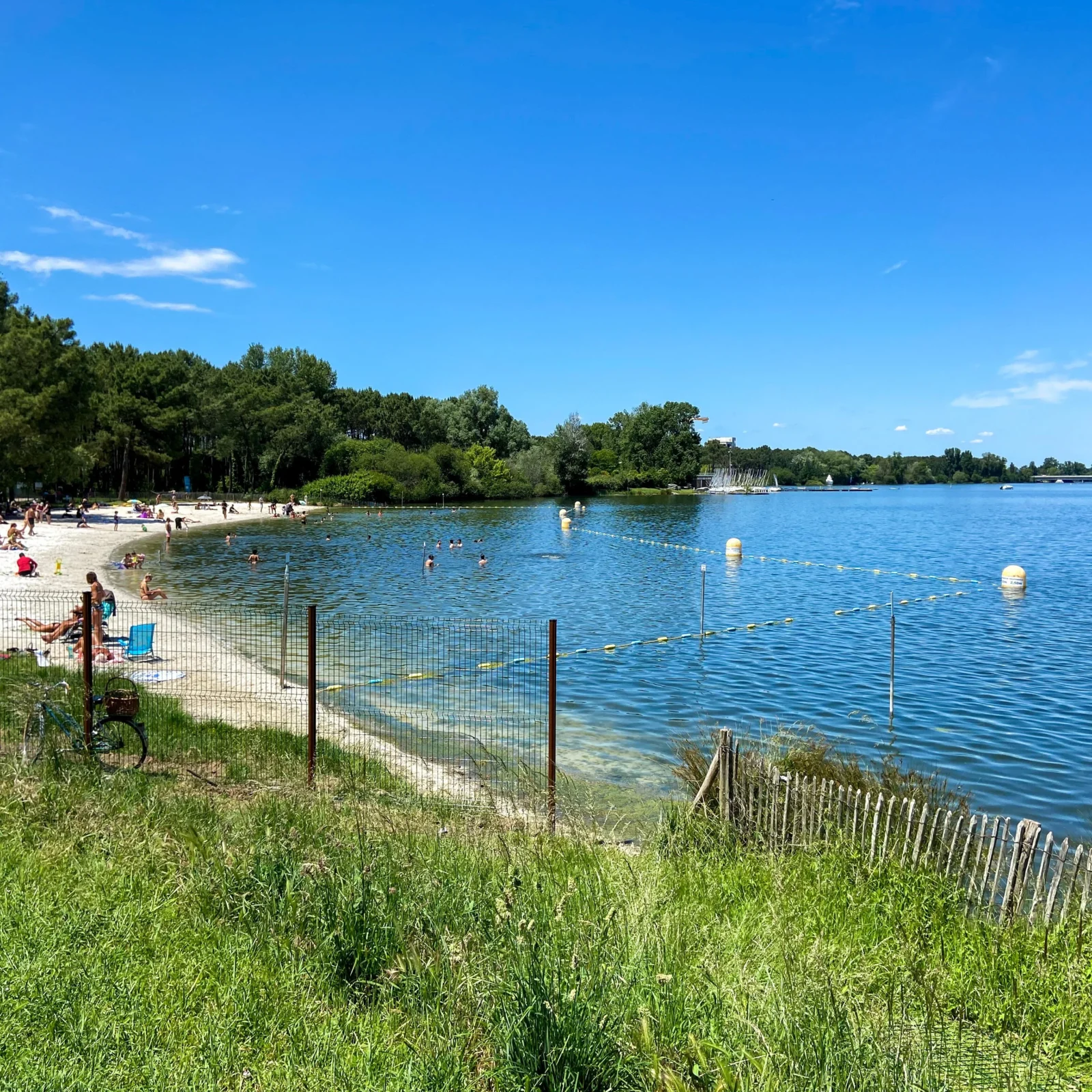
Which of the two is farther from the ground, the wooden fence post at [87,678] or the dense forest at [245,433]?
the dense forest at [245,433]

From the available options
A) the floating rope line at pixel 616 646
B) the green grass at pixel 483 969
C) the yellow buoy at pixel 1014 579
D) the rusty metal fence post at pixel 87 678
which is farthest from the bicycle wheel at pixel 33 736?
the yellow buoy at pixel 1014 579

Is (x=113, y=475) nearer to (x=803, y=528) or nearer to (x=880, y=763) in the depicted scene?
(x=803, y=528)

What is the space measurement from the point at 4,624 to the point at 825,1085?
23.2m

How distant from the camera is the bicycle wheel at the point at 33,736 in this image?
977 cm

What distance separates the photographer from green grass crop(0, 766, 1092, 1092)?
13.6 feet

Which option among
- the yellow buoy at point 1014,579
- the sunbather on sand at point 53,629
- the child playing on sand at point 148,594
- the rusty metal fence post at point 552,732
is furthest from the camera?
the yellow buoy at point 1014,579

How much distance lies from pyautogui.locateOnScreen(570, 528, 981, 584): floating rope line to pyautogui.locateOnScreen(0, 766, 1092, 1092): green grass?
3316 cm

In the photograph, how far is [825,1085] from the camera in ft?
12.4

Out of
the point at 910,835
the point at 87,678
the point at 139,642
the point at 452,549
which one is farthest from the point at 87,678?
the point at 452,549

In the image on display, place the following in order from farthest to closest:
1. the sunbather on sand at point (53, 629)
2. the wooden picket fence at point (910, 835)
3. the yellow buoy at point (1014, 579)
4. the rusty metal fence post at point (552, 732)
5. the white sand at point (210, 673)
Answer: the yellow buoy at point (1014, 579), the sunbather on sand at point (53, 629), the white sand at point (210, 673), the rusty metal fence post at point (552, 732), the wooden picket fence at point (910, 835)

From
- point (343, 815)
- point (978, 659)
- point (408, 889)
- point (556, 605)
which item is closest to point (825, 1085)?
point (408, 889)

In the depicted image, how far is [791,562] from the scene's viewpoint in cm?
5088

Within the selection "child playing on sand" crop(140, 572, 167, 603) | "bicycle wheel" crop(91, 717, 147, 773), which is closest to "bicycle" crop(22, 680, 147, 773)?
"bicycle wheel" crop(91, 717, 147, 773)

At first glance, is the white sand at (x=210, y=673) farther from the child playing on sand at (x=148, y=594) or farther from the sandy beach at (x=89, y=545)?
the child playing on sand at (x=148, y=594)
